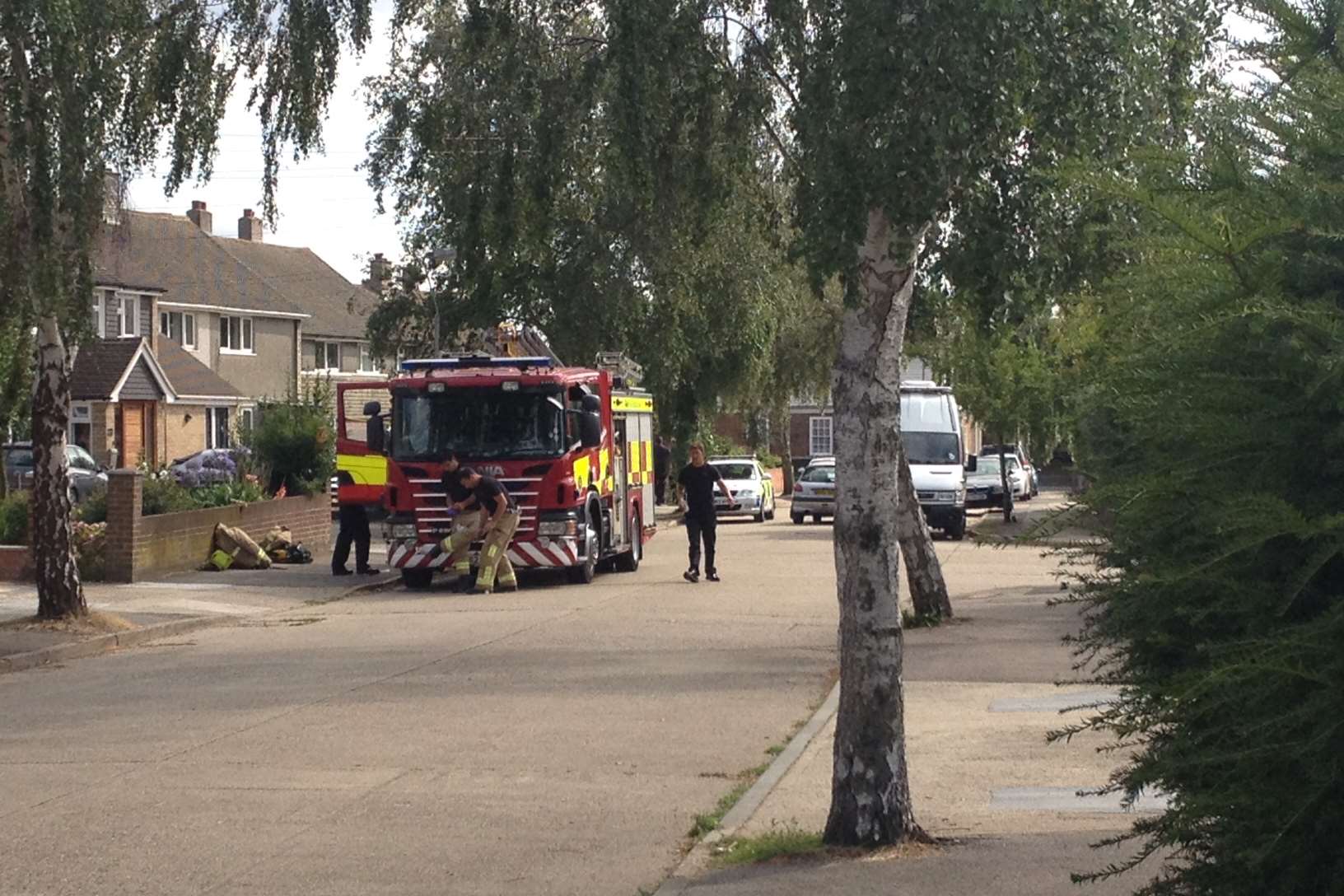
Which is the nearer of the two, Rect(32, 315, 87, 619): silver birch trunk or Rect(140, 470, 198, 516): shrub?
Rect(32, 315, 87, 619): silver birch trunk

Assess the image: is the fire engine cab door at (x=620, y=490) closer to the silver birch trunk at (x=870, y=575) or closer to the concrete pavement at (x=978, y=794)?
the concrete pavement at (x=978, y=794)

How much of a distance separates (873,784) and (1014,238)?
262 centimetres

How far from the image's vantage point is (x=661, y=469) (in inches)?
1678

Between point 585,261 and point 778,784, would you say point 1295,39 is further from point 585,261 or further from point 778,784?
point 585,261

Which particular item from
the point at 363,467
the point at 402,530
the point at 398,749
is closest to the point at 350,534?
the point at 363,467

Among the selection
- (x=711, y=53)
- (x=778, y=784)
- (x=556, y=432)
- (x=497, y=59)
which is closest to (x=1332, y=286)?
(x=778, y=784)

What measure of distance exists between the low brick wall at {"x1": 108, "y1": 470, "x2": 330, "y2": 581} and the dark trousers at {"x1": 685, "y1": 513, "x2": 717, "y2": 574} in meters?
6.97

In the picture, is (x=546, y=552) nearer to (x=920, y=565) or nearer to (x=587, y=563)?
(x=587, y=563)

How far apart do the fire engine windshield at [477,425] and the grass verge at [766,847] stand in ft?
50.3

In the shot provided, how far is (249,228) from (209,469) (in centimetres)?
4632

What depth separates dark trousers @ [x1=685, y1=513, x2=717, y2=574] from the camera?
2438cm

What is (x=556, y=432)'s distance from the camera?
23.6 m

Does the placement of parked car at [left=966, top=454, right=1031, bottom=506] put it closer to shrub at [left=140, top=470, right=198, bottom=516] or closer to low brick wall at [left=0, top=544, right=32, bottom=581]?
shrub at [left=140, top=470, right=198, bottom=516]

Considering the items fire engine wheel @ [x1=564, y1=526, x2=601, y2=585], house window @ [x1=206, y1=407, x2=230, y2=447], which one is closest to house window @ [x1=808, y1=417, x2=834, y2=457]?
house window @ [x1=206, y1=407, x2=230, y2=447]
